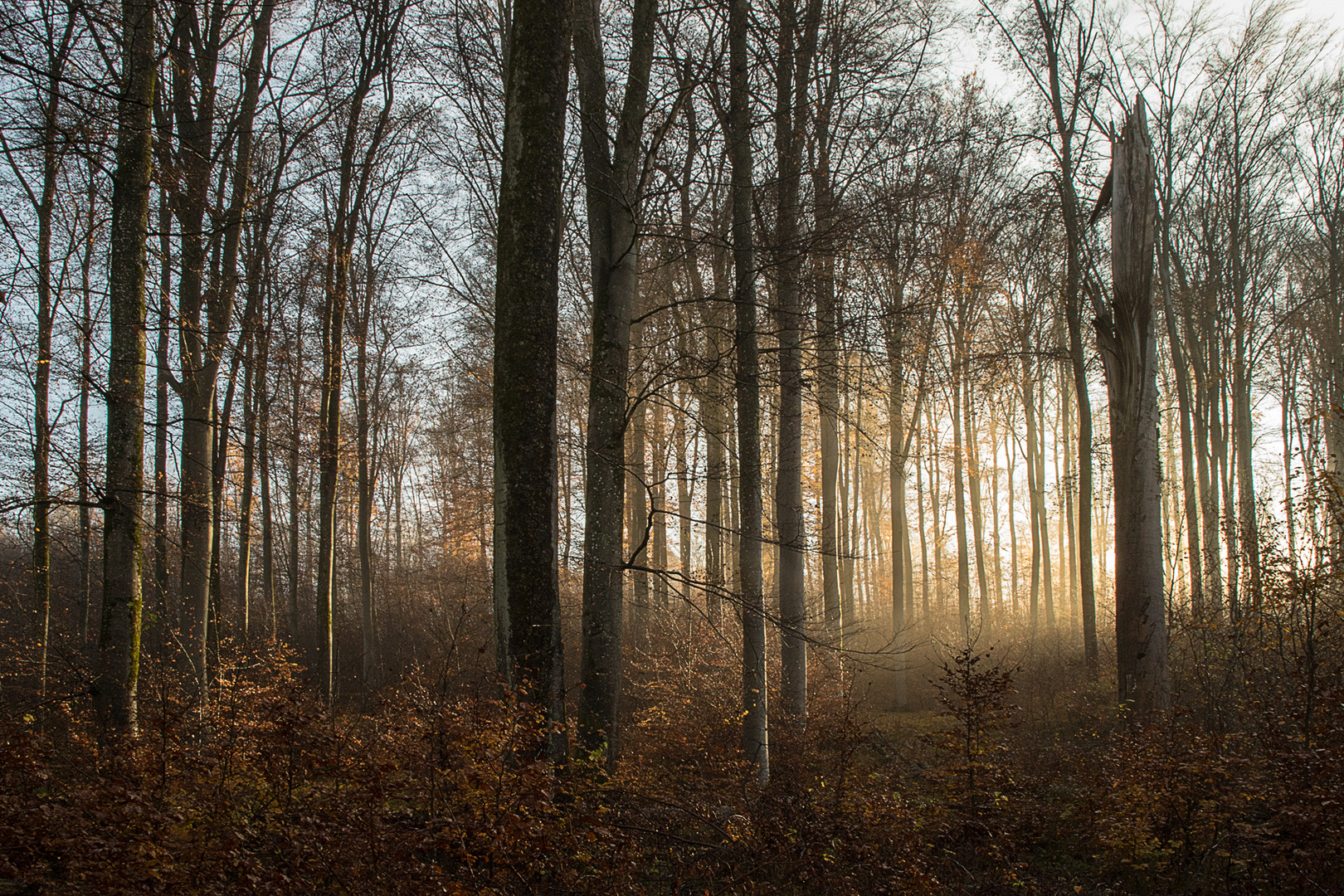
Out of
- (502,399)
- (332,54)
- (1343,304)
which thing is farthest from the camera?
(1343,304)

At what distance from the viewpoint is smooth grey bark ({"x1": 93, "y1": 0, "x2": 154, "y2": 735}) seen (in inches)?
234

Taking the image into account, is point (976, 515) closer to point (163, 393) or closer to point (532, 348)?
point (532, 348)

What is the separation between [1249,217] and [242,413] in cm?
2196

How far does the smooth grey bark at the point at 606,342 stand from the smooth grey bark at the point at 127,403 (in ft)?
12.1

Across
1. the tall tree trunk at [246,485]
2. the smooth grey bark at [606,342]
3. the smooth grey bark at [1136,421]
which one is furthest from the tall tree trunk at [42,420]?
the smooth grey bark at [1136,421]

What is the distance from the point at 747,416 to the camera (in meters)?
7.61

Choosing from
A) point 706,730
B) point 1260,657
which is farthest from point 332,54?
point 1260,657

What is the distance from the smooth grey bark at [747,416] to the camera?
6.97 meters

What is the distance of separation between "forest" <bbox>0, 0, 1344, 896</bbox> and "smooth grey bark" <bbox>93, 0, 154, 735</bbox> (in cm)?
4

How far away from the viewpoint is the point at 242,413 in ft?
47.3

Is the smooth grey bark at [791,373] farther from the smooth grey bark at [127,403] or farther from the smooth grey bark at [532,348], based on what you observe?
the smooth grey bark at [127,403]

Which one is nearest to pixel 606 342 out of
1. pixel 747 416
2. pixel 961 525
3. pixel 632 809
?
pixel 747 416

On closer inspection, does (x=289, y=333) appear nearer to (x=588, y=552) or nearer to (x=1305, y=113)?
(x=588, y=552)

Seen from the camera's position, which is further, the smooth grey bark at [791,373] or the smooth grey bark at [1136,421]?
the smooth grey bark at [1136,421]
